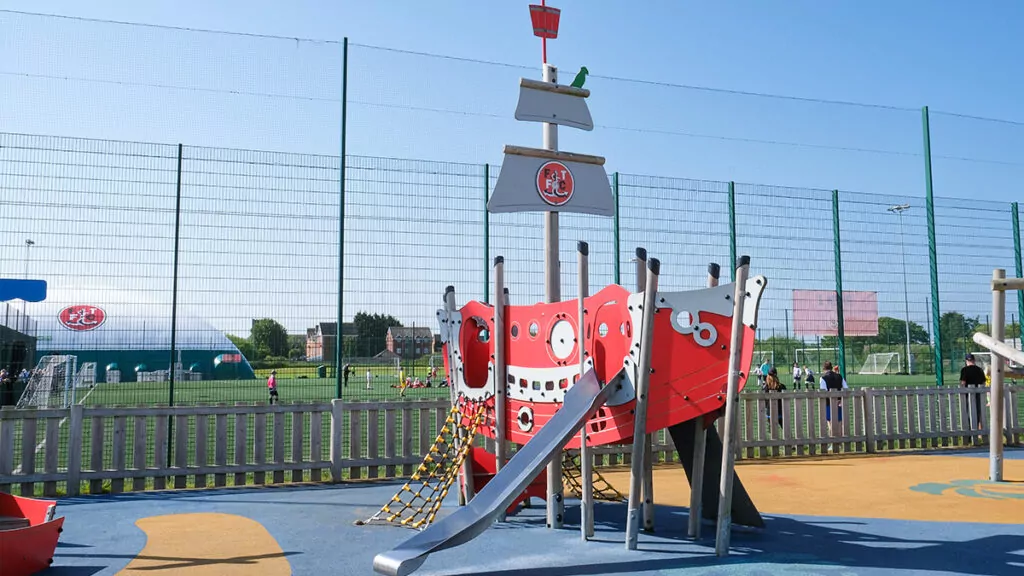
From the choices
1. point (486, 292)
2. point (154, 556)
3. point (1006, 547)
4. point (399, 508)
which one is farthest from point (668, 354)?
point (486, 292)

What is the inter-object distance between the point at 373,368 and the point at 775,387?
7426 millimetres

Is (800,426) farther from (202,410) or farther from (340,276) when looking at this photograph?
(202,410)

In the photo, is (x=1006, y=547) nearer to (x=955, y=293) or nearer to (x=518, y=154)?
(x=518, y=154)

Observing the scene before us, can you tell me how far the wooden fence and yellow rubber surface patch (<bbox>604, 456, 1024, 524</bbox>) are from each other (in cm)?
62

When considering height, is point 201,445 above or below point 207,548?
above

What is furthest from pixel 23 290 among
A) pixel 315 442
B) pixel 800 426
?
pixel 800 426

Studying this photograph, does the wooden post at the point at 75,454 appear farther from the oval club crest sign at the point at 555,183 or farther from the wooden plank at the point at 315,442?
the oval club crest sign at the point at 555,183

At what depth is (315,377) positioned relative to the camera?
9516 millimetres

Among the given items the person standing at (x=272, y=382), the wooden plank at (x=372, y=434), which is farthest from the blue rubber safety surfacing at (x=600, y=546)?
the person standing at (x=272, y=382)

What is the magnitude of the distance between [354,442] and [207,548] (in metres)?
3.41

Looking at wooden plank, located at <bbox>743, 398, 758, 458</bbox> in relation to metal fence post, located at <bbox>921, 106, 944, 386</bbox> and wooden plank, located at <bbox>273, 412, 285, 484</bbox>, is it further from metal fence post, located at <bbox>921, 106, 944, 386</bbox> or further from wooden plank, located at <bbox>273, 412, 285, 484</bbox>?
wooden plank, located at <bbox>273, 412, 285, 484</bbox>

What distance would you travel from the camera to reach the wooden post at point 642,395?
5227 mm

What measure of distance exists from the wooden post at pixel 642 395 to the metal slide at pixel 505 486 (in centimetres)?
25

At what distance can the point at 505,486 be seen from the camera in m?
4.89
